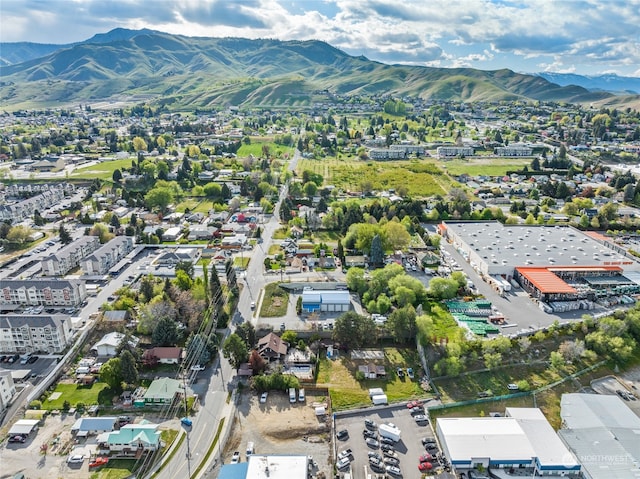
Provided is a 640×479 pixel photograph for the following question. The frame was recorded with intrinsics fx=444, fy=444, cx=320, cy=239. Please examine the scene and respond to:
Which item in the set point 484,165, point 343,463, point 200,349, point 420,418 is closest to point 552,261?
point 420,418

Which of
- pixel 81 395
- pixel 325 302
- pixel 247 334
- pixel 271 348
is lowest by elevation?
pixel 81 395

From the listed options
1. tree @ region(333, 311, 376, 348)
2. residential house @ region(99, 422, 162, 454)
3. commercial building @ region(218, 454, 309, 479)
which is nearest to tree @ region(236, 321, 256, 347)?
tree @ region(333, 311, 376, 348)

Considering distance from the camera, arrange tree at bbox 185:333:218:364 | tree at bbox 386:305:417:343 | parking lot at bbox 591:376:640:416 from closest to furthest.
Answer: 1. parking lot at bbox 591:376:640:416
2. tree at bbox 185:333:218:364
3. tree at bbox 386:305:417:343

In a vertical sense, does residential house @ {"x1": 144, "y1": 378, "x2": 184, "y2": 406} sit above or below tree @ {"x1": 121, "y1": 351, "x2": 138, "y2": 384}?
below

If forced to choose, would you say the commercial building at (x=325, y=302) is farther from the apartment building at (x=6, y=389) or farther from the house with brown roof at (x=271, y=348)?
the apartment building at (x=6, y=389)

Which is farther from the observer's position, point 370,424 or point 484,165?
point 484,165

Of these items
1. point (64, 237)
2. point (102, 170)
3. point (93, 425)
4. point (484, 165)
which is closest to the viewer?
point (93, 425)

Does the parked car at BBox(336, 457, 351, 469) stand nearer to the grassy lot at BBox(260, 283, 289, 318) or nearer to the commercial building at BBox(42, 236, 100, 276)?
the grassy lot at BBox(260, 283, 289, 318)

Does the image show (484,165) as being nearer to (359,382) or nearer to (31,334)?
(359,382)
